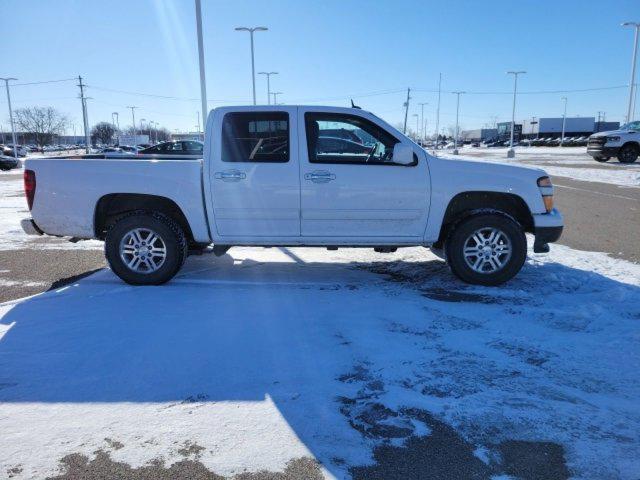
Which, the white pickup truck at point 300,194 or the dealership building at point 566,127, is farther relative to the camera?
the dealership building at point 566,127

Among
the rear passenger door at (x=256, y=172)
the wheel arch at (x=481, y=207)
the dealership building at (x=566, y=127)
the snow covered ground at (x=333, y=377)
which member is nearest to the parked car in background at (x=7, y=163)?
the snow covered ground at (x=333, y=377)

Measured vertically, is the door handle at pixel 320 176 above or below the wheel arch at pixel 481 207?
above

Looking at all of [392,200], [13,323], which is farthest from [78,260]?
[392,200]

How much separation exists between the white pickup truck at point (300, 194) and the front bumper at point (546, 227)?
2 cm

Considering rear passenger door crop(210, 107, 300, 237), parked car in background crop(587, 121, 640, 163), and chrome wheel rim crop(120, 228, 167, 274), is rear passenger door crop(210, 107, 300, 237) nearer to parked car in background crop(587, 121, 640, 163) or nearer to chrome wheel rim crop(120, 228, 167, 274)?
chrome wheel rim crop(120, 228, 167, 274)

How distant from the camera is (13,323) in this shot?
14.6 feet

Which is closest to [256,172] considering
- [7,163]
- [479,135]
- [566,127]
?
[7,163]

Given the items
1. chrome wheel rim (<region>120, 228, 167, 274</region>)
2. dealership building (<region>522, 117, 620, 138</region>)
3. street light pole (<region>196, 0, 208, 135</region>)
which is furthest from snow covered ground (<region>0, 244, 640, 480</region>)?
dealership building (<region>522, 117, 620, 138</region>)

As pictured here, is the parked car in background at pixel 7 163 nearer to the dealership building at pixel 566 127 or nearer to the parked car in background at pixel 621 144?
the parked car in background at pixel 621 144

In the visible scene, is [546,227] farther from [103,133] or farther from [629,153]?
[103,133]

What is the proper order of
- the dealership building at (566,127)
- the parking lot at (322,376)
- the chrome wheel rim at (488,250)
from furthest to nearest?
the dealership building at (566,127)
the chrome wheel rim at (488,250)
the parking lot at (322,376)

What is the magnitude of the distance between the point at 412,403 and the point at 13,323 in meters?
3.65

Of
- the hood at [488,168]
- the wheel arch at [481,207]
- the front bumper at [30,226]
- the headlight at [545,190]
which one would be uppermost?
the hood at [488,168]

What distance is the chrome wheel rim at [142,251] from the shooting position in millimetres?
5582
